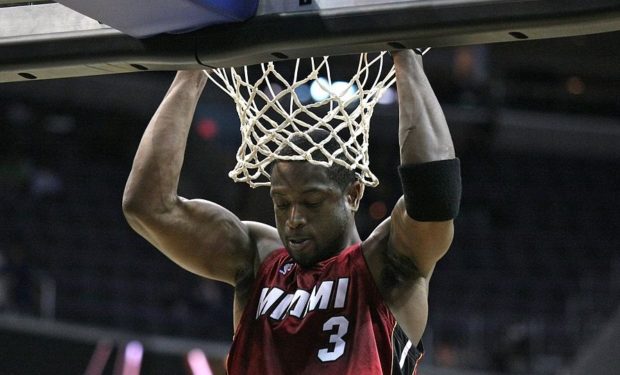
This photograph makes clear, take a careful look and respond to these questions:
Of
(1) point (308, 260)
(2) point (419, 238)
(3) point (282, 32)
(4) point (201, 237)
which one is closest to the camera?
(3) point (282, 32)

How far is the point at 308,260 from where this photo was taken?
3.56m

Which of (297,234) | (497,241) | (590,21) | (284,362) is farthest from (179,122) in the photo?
(497,241)

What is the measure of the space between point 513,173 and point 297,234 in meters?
11.0

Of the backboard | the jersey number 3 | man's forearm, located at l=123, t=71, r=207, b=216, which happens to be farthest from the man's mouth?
the backboard

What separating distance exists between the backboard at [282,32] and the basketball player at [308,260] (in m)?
0.57

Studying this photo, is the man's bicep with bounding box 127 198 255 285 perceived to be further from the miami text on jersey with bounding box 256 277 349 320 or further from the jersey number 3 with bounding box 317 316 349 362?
the jersey number 3 with bounding box 317 316 349 362

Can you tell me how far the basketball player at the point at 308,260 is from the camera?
338 centimetres

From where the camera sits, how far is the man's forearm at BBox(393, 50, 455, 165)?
304 centimetres

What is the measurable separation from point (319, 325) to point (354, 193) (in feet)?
1.54

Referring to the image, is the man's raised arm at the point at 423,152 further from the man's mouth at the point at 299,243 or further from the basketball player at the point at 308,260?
the man's mouth at the point at 299,243

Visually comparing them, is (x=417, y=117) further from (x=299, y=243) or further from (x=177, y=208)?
(x=177, y=208)

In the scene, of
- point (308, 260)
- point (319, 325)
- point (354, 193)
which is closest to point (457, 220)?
point (354, 193)

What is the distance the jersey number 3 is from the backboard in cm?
94

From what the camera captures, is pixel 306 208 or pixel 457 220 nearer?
pixel 306 208
